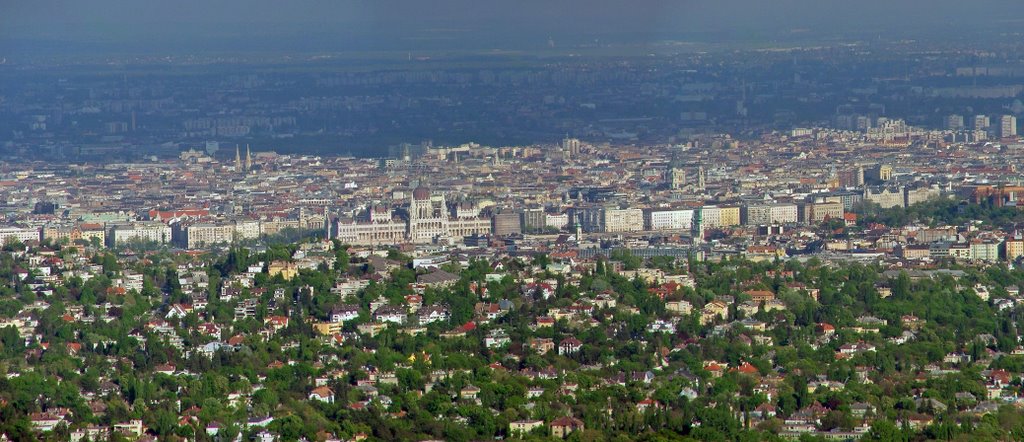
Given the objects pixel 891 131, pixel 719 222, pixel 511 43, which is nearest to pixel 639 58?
pixel 511 43

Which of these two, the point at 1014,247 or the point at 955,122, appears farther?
the point at 955,122

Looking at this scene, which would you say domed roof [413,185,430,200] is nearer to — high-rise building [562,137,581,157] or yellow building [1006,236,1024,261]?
yellow building [1006,236,1024,261]

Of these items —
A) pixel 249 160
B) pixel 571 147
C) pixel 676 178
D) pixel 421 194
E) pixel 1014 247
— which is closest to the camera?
pixel 1014 247

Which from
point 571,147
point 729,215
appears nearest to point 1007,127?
point 571,147

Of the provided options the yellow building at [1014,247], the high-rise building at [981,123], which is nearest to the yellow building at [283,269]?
the yellow building at [1014,247]

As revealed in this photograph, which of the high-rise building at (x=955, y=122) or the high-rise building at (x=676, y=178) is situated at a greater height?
the high-rise building at (x=676, y=178)

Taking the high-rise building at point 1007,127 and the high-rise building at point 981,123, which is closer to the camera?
the high-rise building at point 1007,127

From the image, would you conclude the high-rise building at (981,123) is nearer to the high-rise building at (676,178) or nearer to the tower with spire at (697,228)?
the high-rise building at (676,178)

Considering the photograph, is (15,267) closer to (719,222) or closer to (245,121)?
(719,222)

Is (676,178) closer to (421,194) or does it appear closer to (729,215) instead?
(421,194)
